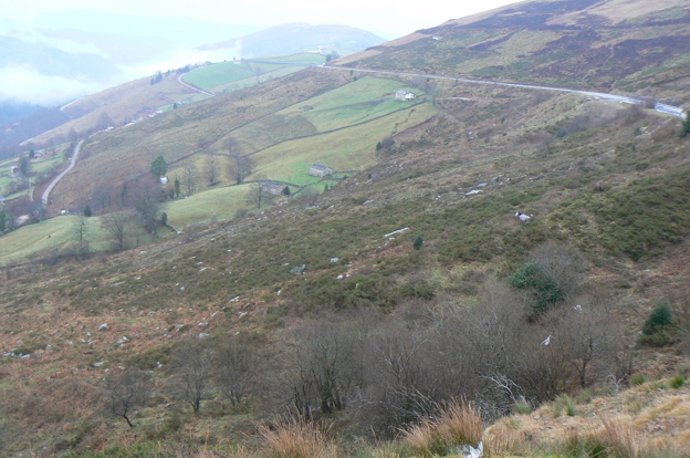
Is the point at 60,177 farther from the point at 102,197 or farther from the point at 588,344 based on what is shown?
the point at 588,344

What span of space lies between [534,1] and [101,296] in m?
168

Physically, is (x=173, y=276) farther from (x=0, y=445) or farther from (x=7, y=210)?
(x=7, y=210)

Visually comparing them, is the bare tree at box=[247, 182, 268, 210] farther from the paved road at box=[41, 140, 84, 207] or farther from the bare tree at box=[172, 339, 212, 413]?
the paved road at box=[41, 140, 84, 207]

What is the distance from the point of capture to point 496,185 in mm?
35312

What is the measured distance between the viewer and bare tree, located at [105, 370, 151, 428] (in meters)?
16.5

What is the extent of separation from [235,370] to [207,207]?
2087 inches

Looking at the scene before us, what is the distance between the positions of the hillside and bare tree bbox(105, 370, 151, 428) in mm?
141

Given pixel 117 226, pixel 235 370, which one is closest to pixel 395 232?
pixel 235 370

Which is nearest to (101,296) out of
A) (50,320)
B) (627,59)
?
(50,320)

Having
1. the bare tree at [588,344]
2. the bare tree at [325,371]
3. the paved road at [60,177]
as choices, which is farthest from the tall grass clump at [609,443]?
the paved road at [60,177]

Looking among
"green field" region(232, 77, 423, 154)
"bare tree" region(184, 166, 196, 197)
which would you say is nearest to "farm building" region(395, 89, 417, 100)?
"green field" region(232, 77, 423, 154)

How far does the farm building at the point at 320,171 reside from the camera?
241 ft

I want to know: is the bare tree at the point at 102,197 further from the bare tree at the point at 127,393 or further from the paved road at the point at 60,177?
the bare tree at the point at 127,393

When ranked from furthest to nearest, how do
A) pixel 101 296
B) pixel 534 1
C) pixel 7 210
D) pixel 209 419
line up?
pixel 534 1 → pixel 7 210 → pixel 101 296 → pixel 209 419
